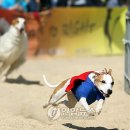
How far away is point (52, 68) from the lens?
1320cm

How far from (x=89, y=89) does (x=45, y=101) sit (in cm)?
250

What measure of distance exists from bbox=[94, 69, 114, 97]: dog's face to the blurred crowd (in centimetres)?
881

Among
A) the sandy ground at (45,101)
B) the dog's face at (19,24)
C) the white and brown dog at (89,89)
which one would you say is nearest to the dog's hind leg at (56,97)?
the white and brown dog at (89,89)

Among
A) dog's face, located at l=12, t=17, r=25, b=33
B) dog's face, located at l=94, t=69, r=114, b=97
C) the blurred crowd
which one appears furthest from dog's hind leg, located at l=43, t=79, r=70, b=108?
the blurred crowd

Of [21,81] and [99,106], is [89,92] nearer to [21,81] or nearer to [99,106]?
[99,106]

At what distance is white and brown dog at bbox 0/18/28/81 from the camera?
36.3 ft

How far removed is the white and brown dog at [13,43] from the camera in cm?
1106

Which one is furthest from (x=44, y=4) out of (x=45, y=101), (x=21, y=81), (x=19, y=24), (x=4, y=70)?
(x=45, y=101)

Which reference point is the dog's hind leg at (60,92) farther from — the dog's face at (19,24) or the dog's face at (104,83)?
the dog's face at (19,24)

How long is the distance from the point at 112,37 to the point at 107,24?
0.39 meters

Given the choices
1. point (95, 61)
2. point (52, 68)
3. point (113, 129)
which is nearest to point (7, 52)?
point (52, 68)

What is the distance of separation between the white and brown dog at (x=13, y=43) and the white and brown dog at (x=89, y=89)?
4194mm

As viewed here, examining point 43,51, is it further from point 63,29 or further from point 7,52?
point 7,52

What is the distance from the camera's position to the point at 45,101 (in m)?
9.08
